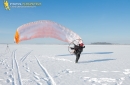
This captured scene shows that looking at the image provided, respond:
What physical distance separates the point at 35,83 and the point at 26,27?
6.51m

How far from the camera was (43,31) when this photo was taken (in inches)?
560

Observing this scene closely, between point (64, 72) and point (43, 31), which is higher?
point (43, 31)

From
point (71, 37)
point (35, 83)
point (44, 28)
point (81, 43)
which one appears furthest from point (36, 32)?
point (35, 83)

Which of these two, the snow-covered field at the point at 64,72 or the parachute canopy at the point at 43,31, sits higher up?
the parachute canopy at the point at 43,31

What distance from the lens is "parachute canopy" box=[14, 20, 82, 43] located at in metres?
12.9

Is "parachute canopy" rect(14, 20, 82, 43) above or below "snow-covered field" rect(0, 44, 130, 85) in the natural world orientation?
above

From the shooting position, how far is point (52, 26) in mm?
13266

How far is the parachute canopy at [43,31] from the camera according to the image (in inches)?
508

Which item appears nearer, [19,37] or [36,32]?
[19,37]

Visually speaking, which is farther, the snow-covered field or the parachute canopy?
the parachute canopy

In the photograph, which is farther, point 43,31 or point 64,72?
point 43,31

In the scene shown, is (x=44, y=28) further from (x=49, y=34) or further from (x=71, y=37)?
(x=71, y=37)

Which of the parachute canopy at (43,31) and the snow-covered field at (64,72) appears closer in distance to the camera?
the snow-covered field at (64,72)

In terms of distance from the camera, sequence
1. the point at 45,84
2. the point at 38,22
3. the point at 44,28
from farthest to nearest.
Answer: the point at 44,28 < the point at 38,22 < the point at 45,84
